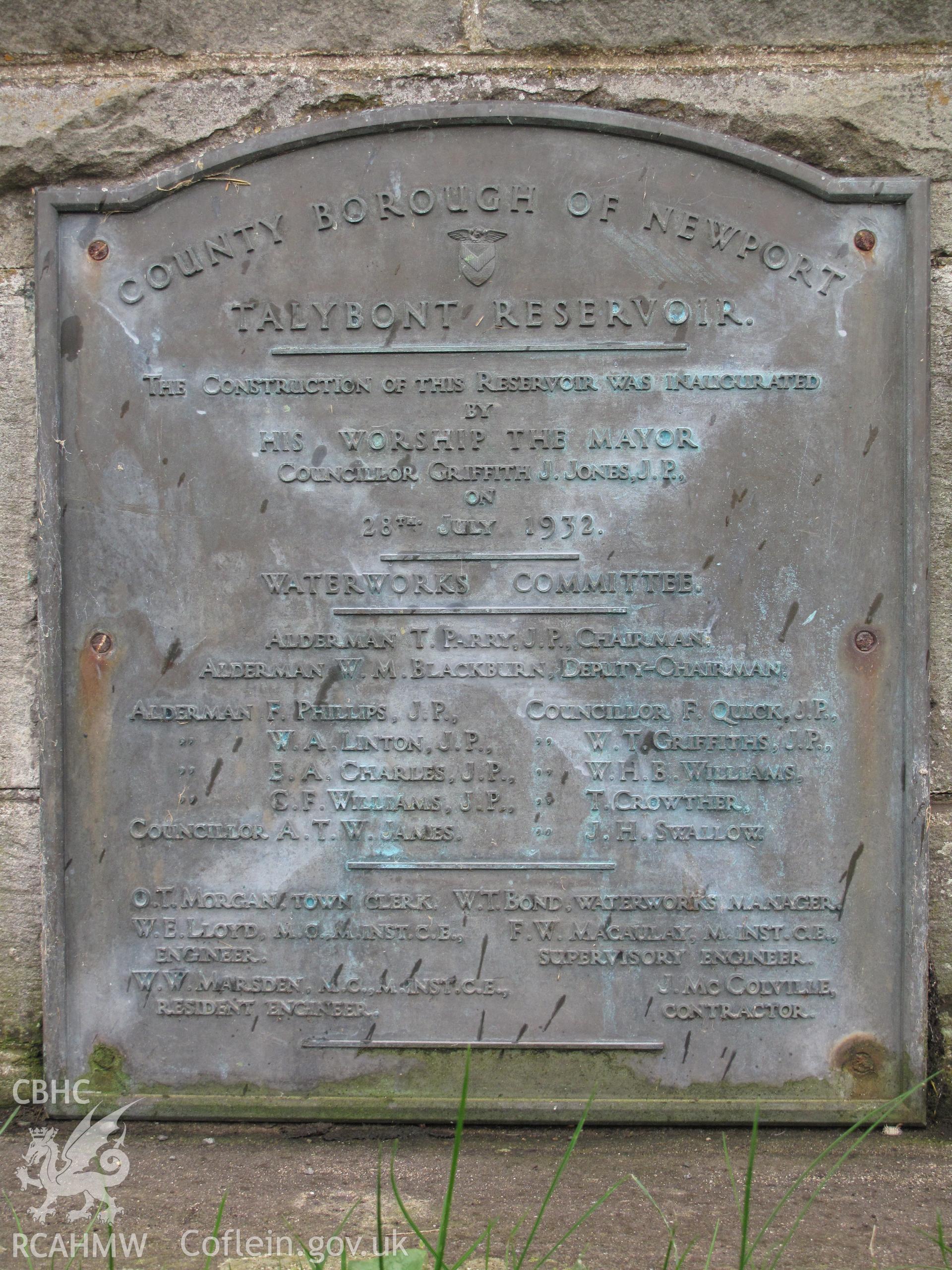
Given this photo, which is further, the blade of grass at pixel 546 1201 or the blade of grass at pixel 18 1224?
the blade of grass at pixel 18 1224

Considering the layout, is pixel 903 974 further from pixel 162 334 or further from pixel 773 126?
pixel 162 334

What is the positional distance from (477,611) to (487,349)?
22.9 inches

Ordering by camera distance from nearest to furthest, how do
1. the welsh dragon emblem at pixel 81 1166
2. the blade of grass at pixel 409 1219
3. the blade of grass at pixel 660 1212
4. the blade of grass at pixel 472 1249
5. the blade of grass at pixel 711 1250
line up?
the blade of grass at pixel 409 1219
the blade of grass at pixel 472 1249
the blade of grass at pixel 711 1250
the blade of grass at pixel 660 1212
the welsh dragon emblem at pixel 81 1166

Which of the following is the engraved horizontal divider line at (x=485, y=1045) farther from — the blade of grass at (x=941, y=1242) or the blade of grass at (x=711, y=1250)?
the blade of grass at (x=941, y=1242)

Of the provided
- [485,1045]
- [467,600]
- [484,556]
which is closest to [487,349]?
[484,556]

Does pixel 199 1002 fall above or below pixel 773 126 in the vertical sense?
below

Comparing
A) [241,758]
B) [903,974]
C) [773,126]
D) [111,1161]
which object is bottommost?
[111,1161]

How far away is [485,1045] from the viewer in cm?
235

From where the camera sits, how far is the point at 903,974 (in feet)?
7.66

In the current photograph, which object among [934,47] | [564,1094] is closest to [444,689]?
[564,1094]

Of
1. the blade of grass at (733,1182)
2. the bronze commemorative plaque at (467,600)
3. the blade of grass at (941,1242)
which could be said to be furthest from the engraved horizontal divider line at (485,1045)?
the blade of grass at (941,1242)

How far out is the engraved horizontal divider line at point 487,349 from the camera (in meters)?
2.39

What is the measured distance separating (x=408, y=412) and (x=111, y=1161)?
1.70 m

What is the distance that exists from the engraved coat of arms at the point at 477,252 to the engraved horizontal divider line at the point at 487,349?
148 mm
